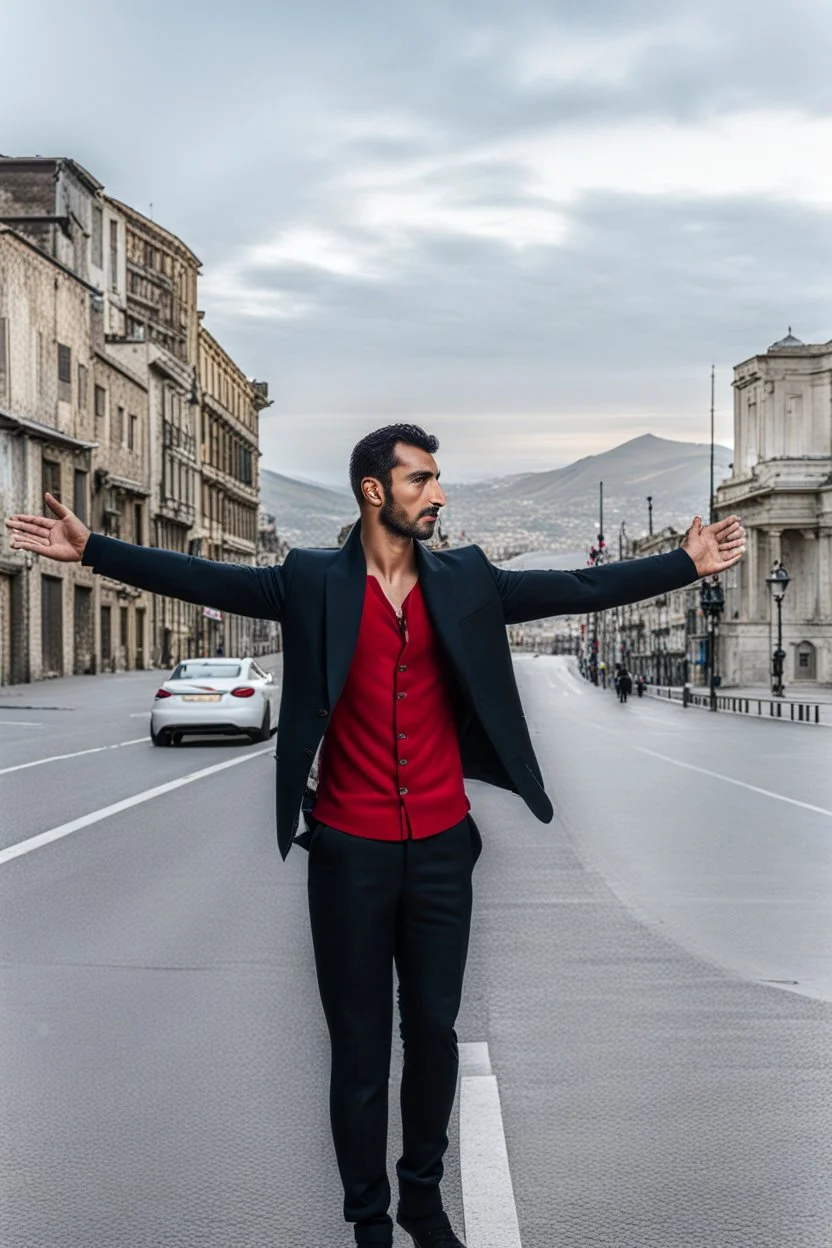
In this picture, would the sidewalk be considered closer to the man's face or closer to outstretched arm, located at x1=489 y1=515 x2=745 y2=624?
outstretched arm, located at x1=489 y1=515 x2=745 y2=624

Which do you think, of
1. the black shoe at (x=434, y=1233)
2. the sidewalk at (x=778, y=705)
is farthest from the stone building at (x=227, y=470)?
the black shoe at (x=434, y=1233)

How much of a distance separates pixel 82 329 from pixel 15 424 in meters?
11.9

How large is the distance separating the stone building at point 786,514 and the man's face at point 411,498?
114 metres

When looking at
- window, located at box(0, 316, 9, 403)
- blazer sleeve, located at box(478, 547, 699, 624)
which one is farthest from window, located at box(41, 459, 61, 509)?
blazer sleeve, located at box(478, 547, 699, 624)

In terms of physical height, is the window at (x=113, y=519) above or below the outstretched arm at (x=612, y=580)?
above

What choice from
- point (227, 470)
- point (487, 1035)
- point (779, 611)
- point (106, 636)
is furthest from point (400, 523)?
point (227, 470)

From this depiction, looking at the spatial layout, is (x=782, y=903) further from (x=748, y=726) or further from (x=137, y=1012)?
(x=748, y=726)

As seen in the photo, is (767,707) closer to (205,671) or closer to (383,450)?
(205,671)

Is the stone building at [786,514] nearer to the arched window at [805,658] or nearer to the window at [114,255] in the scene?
the arched window at [805,658]

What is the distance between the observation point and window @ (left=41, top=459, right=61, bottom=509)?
6126 centimetres

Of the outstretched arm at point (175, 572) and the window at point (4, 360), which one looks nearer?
the outstretched arm at point (175, 572)

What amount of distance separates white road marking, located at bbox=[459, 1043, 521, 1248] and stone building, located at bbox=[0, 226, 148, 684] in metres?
47.6

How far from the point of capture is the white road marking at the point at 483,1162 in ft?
15.5

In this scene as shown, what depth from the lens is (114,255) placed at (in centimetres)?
8600
